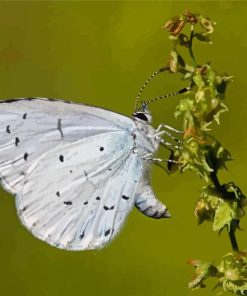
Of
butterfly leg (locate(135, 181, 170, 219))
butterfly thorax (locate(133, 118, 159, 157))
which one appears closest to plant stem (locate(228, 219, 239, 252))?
butterfly leg (locate(135, 181, 170, 219))

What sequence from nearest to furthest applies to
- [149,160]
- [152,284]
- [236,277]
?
[236,277], [149,160], [152,284]

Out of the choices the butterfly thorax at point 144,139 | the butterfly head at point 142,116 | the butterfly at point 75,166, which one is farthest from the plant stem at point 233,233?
the butterfly head at point 142,116

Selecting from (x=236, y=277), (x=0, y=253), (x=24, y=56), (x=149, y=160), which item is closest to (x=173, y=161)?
(x=236, y=277)

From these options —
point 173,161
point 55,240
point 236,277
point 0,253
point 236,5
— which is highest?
point 236,5

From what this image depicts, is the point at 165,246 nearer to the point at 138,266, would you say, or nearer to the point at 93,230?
the point at 138,266

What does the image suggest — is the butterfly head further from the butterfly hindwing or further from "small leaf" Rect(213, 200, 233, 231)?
"small leaf" Rect(213, 200, 233, 231)

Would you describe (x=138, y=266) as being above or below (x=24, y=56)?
below

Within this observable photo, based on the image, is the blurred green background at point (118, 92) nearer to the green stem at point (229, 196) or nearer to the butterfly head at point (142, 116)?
the butterfly head at point (142, 116)
